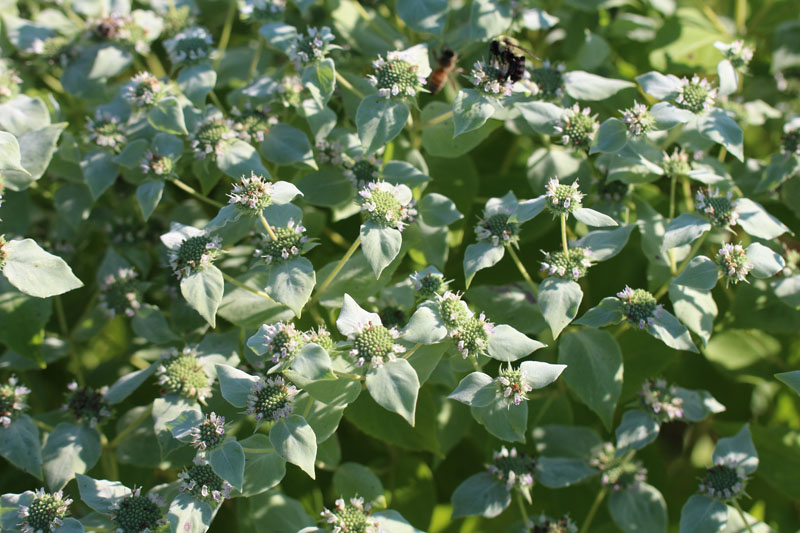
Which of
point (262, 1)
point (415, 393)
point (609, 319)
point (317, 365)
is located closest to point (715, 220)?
point (609, 319)

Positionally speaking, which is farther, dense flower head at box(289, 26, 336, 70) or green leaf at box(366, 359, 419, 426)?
dense flower head at box(289, 26, 336, 70)

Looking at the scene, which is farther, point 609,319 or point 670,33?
point 670,33

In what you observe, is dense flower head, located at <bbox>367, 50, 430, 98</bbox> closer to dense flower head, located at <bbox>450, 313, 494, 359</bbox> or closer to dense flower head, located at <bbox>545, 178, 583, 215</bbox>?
dense flower head, located at <bbox>545, 178, 583, 215</bbox>

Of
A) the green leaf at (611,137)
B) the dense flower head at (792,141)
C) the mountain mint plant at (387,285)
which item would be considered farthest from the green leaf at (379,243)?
the dense flower head at (792,141)

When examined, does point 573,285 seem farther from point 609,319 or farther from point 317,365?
point 317,365

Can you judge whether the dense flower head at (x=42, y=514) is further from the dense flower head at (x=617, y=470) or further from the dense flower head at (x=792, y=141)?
the dense flower head at (x=792, y=141)

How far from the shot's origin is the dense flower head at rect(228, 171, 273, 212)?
158 cm

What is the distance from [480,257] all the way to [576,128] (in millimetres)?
513

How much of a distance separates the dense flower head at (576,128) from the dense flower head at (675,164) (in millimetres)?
247

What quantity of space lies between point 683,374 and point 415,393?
121cm

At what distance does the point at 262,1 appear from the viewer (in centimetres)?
210

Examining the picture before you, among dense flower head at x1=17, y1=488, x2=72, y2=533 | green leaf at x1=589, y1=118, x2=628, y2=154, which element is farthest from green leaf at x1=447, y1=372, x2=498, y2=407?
dense flower head at x1=17, y1=488, x2=72, y2=533

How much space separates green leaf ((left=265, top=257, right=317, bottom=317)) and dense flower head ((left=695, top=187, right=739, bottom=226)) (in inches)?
41.9

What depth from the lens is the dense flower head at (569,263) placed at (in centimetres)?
167
